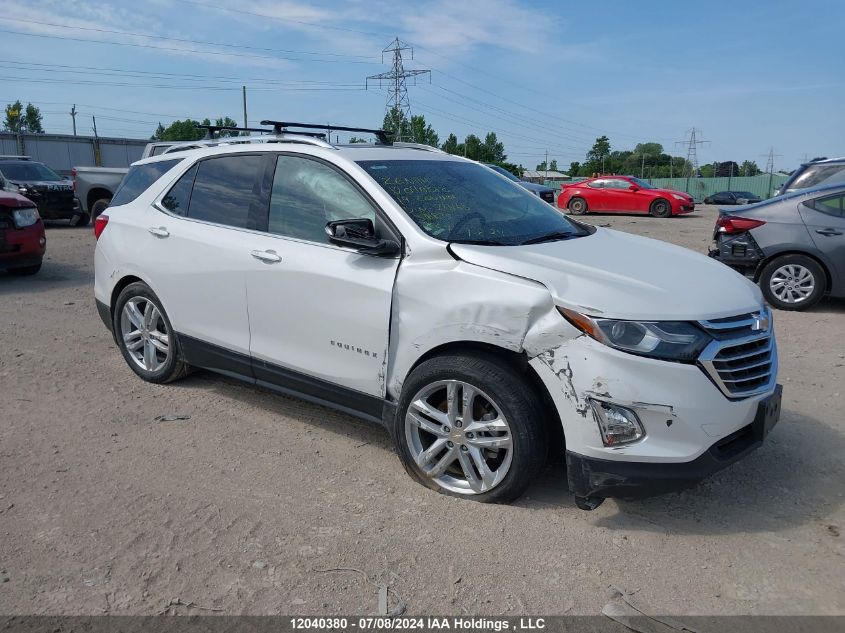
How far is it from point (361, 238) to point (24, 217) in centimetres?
772

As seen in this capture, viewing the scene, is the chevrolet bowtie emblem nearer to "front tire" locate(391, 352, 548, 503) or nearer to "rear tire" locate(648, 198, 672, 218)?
"front tire" locate(391, 352, 548, 503)

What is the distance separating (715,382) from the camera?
3158 millimetres

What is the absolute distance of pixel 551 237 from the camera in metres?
4.11

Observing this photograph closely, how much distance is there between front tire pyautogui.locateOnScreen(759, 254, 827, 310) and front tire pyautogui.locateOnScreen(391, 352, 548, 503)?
603 cm

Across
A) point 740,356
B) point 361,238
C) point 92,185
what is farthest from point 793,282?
point 92,185

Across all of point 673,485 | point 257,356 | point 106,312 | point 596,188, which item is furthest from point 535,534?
point 596,188

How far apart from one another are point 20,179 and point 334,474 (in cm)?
1609

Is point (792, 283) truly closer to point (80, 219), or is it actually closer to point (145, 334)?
point (145, 334)

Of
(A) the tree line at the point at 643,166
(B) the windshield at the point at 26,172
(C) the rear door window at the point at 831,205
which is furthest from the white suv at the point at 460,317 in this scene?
(A) the tree line at the point at 643,166

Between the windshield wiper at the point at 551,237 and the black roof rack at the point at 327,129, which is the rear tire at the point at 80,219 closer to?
the black roof rack at the point at 327,129

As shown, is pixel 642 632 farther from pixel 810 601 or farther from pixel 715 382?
pixel 715 382

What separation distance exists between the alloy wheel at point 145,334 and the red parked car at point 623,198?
21.7m

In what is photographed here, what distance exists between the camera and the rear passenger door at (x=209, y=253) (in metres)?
4.48

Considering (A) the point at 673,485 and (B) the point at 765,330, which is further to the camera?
(B) the point at 765,330
